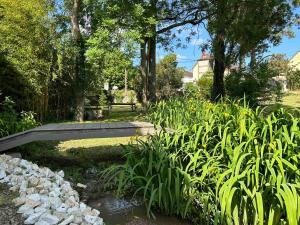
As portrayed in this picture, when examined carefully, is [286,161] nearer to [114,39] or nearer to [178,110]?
[178,110]

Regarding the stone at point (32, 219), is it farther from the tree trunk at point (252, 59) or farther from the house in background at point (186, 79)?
the house in background at point (186, 79)

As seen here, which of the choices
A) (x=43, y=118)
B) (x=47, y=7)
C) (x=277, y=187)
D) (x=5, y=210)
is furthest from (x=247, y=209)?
(x=47, y=7)

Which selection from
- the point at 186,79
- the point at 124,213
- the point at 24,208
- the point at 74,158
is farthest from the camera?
the point at 186,79

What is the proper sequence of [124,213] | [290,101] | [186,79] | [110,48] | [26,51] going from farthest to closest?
[186,79] → [290,101] → [110,48] → [26,51] → [124,213]

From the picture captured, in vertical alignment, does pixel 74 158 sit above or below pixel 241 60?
below

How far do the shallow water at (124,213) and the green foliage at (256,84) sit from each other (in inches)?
214

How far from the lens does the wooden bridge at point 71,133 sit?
4.31m

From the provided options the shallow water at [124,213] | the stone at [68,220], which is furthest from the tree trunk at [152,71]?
the stone at [68,220]

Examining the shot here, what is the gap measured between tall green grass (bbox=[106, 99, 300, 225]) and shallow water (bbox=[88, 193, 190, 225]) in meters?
0.08

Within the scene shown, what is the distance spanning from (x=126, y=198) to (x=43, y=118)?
21.6ft

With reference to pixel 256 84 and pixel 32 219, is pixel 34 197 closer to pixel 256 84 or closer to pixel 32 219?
pixel 32 219

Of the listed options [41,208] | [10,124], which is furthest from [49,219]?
[10,124]

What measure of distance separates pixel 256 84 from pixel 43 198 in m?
6.71

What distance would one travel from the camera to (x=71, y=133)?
14.8 ft
